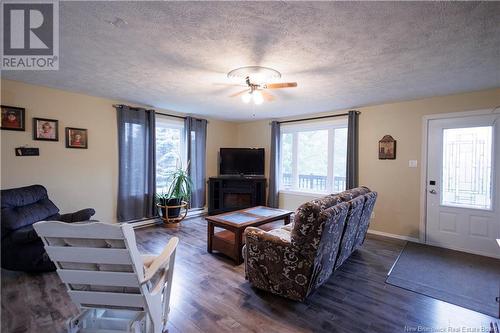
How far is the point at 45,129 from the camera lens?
3465mm

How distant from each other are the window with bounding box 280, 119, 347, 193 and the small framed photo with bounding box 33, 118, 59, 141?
4.24 meters

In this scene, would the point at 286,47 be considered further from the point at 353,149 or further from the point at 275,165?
the point at 275,165

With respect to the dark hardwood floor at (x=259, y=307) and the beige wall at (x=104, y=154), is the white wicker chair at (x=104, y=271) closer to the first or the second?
the dark hardwood floor at (x=259, y=307)

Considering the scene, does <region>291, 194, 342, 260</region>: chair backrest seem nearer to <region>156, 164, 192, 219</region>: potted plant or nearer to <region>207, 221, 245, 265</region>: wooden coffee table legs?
<region>207, 221, 245, 265</region>: wooden coffee table legs

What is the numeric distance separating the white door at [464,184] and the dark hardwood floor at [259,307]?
1.62 meters

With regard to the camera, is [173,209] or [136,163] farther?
[173,209]

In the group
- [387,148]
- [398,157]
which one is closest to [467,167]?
[398,157]

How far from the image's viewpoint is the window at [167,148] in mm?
4879

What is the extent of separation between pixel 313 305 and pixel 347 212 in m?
0.91

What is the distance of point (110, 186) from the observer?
4.19 metres

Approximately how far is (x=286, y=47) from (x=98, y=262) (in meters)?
2.21

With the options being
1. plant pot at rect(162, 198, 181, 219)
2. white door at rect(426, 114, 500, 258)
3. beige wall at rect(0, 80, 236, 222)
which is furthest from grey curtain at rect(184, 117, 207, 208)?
white door at rect(426, 114, 500, 258)

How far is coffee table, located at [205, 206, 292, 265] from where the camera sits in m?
3.04

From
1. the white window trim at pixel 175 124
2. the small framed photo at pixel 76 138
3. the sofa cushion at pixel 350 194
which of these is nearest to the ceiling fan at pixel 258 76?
the sofa cushion at pixel 350 194
